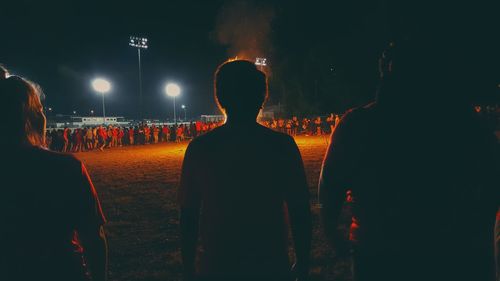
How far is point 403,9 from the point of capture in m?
39.2

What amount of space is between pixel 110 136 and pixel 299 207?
1127 inches

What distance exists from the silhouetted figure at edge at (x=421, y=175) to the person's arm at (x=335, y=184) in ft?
0.03

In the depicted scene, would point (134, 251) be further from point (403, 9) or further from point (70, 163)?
point (403, 9)

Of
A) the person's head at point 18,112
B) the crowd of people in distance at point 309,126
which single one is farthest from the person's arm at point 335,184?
the crowd of people in distance at point 309,126

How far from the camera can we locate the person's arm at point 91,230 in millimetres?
1818

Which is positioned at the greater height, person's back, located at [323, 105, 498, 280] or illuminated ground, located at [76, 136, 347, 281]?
person's back, located at [323, 105, 498, 280]

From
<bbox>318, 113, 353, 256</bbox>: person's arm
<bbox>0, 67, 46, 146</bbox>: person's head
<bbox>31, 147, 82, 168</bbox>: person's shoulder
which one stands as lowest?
<bbox>318, 113, 353, 256</bbox>: person's arm

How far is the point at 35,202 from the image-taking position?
1.71m

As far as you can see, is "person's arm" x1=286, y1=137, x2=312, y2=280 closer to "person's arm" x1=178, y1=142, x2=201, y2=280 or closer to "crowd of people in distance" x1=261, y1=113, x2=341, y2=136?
"person's arm" x1=178, y1=142, x2=201, y2=280

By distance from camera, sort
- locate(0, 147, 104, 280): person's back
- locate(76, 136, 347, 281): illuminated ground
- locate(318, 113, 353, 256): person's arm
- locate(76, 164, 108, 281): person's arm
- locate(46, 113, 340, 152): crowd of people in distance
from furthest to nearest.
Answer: locate(46, 113, 340, 152): crowd of people in distance, locate(76, 136, 347, 281): illuminated ground, locate(318, 113, 353, 256): person's arm, locate(76, 164, 108, 281): person's arm, locate(0, 147, 104, 280): person's back

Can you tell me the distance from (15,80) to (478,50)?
4462 centimetres

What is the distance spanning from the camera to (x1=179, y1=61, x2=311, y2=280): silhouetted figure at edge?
5.72 ft

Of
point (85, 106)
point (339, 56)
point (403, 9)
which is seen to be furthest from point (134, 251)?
point (85, 106)

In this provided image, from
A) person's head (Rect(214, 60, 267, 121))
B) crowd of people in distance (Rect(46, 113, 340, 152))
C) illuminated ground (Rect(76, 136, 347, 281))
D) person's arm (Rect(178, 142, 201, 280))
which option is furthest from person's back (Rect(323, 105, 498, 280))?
crowd of people in distance (Rect(46, 113, 340, 152))
